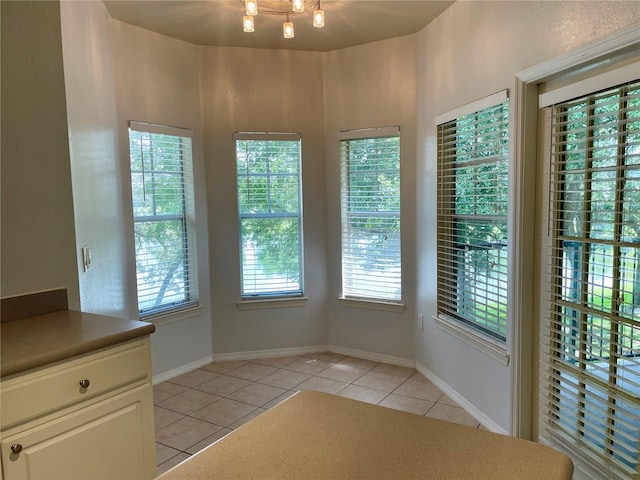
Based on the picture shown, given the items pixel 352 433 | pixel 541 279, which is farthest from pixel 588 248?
pixel 352 433

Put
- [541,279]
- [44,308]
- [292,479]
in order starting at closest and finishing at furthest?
[292,479] < [44,308] < [541,279]

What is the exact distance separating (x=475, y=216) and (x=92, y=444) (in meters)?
2.44

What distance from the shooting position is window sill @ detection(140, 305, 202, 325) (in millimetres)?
3619

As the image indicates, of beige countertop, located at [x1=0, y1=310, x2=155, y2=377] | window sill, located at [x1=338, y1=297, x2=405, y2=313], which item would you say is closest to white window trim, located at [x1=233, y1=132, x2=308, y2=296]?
window sill, located at [x1=338, y1=297, x2=405, y2=313]

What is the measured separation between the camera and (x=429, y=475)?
32.2 inches

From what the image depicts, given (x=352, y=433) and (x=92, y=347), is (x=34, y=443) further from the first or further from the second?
(x=352, y=433)

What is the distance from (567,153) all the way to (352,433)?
1.85 m

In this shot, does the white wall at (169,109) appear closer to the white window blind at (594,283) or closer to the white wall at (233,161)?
the white wall at (233,161)

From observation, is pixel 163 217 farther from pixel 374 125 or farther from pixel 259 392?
pixel 374 125

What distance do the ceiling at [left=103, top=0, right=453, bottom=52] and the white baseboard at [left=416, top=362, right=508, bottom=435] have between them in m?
2.66

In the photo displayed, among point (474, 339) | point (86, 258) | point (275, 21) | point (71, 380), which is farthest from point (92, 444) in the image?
point (275, 21)

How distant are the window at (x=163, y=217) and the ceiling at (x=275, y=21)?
0.75 meters

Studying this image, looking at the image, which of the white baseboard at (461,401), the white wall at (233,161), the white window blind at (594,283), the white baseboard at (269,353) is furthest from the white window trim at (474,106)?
the white baseboard at (269,353)

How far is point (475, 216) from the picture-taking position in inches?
118
